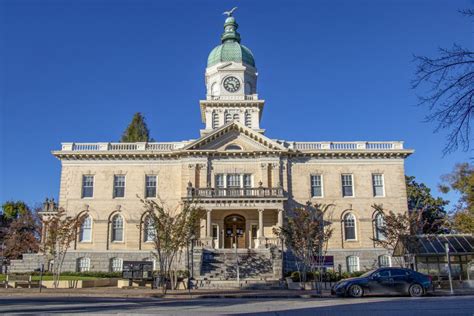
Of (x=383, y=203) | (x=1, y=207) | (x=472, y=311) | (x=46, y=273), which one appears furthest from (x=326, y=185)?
(x=1, y=207)

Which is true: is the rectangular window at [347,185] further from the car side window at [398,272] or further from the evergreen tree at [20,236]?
the evergreen tree at [20,236]

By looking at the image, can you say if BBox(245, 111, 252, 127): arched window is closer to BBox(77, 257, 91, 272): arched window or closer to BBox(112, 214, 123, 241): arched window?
BBox(112, 214, 123, 241): arched window

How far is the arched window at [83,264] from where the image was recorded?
39156mm

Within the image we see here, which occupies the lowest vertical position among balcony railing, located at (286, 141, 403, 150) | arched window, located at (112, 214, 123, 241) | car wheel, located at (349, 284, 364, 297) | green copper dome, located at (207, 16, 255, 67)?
car wheel, located at (349, 284, 364, 297)

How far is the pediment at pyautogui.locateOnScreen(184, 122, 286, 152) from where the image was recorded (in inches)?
1618

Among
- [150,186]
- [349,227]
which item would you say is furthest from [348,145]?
[150,186]

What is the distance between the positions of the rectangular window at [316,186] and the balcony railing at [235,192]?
3.94 m

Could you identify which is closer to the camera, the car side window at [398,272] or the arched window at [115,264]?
the car side window at [398,272]

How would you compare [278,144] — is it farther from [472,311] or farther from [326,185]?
[472,311]

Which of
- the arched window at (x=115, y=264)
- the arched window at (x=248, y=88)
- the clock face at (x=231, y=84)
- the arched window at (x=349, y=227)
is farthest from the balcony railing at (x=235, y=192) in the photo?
the arched window at (x=248, y=88)

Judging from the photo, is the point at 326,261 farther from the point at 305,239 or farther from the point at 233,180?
the point at 233,180

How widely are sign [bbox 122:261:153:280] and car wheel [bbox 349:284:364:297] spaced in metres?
14.3

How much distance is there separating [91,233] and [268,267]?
52.8 feet

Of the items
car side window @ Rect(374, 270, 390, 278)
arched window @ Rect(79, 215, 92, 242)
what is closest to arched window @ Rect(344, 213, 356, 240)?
car side window @ Rect(374, 270, 390, 278)
